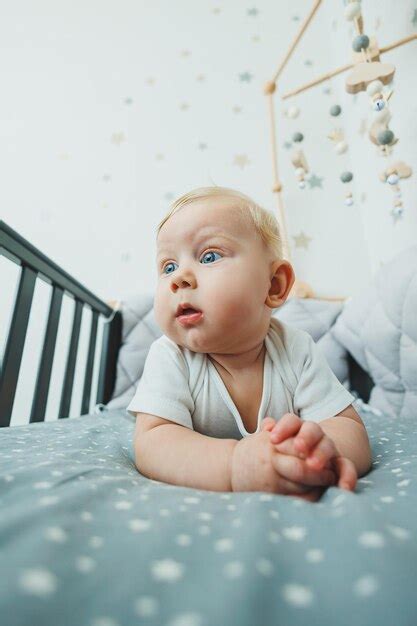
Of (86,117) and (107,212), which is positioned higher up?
(86,117)

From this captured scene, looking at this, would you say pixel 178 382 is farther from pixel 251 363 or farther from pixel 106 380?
pixel 106 380

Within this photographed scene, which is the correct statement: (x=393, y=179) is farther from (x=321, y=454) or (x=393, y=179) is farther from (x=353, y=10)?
(x=321, y=454)

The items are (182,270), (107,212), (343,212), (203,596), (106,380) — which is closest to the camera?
(203,596)

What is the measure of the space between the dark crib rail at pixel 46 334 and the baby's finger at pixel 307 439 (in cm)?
66

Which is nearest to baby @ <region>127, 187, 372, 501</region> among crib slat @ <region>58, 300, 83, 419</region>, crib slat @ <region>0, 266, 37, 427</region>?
crib slat @ <region>0, 266, 37, 427</region>

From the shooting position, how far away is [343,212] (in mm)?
1642

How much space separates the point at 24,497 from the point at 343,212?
1.65 meters

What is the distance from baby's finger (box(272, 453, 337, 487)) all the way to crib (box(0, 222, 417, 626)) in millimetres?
12

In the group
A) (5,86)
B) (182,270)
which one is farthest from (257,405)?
(5,86)

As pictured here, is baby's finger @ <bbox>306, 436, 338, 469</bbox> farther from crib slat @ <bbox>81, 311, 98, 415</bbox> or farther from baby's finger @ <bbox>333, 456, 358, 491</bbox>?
crib slat @ <bbox>81, 311, 98, 415</bbox>

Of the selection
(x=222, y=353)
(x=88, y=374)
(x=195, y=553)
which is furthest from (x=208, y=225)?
(x=88, y=374)

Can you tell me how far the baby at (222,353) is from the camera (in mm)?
475

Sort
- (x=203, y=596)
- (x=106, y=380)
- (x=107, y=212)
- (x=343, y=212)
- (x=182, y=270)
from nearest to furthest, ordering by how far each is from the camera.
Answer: (x=203, y=596) → (x=182, y=270) → (x=106, y=380) → (x=343, y=212) → (x=107, y=212)

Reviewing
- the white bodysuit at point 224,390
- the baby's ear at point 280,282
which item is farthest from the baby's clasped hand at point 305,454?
the baby's ear at point 280,282
